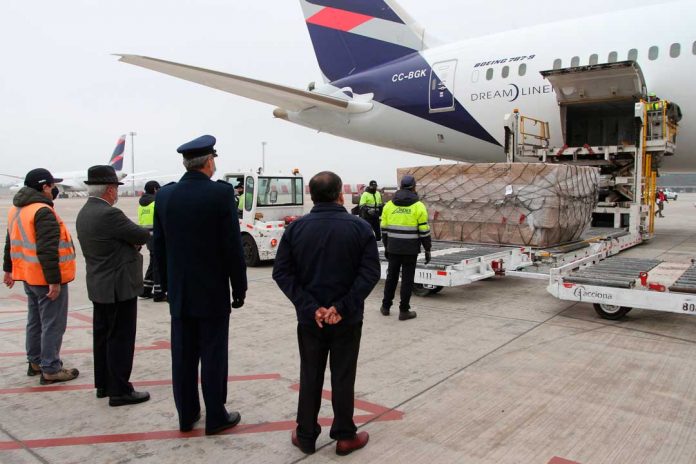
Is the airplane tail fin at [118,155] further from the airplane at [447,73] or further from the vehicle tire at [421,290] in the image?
the vehicle tire at [421,290]

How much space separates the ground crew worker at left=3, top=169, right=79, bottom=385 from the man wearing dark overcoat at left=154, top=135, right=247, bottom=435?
4.44 feet

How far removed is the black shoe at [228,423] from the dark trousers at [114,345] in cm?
95

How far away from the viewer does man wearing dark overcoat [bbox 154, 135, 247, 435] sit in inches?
130

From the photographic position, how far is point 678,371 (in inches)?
174

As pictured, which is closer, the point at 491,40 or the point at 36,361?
the point at 36,361

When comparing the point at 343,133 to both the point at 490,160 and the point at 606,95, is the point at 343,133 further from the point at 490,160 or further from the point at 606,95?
the point at 606,95

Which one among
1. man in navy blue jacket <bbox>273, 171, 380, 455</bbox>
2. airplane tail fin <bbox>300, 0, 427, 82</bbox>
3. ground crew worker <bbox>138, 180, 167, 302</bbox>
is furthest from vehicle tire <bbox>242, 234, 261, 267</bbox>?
airplane tail fin <bbox>300, 0, 427, 82</bbox>

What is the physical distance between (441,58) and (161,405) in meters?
13.6

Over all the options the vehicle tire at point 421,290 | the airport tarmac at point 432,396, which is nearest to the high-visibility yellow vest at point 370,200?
the vehicle tire at point 421,290

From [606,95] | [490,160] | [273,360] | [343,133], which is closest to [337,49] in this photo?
[343,133]

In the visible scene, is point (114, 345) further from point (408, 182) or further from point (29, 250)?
point (408, 182)

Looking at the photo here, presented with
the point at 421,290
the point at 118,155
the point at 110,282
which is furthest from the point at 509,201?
the point at 118,155

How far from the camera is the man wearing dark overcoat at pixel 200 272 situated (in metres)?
3.31

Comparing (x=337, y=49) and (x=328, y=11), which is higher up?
(x=328, y=11)
